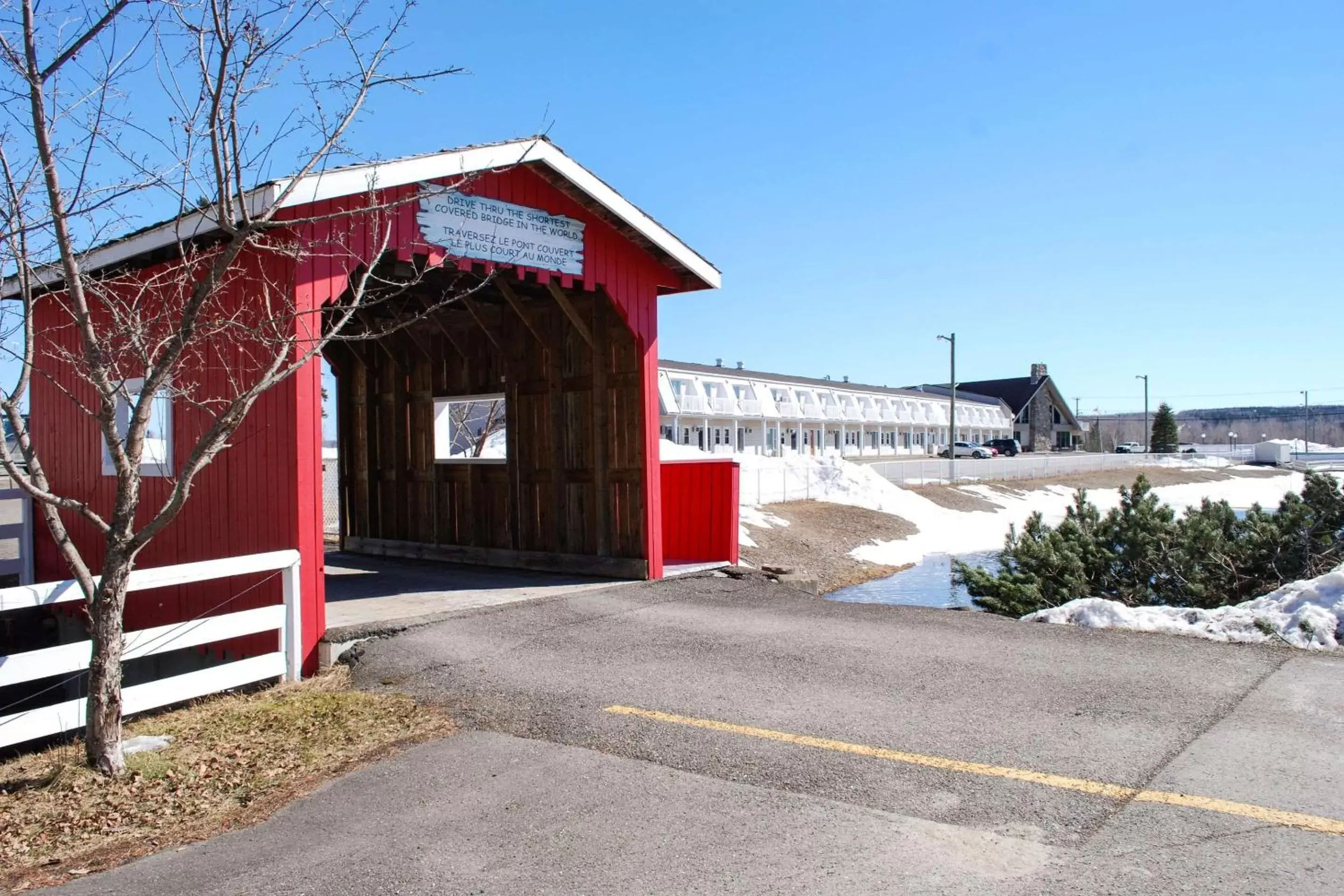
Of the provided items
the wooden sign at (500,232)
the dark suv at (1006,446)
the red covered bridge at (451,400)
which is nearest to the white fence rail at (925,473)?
the red covered bridge at (451,400)

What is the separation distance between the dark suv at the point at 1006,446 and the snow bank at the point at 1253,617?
56.4 m

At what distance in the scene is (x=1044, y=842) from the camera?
12.6 ft

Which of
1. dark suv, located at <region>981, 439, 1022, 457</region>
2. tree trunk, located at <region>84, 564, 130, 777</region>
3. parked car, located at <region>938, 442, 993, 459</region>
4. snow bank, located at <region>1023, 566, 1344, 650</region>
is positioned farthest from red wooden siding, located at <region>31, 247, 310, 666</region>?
dark suv, located at <region>981, 439, 1022, 457</region>

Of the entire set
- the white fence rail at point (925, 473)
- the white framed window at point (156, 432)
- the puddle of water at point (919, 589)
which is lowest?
the puddle of water at point (919, 589)

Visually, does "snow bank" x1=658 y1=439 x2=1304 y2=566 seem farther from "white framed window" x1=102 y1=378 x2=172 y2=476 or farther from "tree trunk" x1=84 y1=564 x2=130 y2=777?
"tree trunk" x1=84 y1=564 x2=130 y2=777

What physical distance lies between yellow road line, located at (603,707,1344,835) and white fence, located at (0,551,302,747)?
8.96ft

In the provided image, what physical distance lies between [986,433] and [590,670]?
7565cm

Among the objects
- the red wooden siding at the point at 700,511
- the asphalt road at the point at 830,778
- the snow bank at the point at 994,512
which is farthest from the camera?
the snow bank at the point at 994,512

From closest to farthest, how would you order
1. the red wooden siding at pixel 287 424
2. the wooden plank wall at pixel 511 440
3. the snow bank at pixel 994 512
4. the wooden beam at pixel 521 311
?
the red wooden siding at pixel 287 424
the wooden plank wall at pixel 511 440
the wooden beam at pixel 521 311
the snow bank at pixel 994 512

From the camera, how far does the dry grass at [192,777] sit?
425cm

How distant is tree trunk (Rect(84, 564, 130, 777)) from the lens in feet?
15.9

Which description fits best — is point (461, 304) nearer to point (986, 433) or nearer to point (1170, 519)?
point (1170, 519)

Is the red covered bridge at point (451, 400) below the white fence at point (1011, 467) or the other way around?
the other way around

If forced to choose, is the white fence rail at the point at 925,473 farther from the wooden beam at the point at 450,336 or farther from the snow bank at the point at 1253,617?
the snow bank at the point at 1253,617
